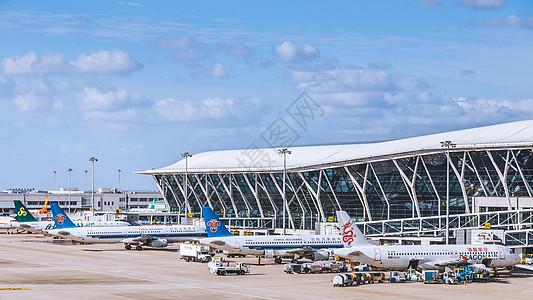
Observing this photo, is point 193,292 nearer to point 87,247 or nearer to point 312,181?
point 87,247

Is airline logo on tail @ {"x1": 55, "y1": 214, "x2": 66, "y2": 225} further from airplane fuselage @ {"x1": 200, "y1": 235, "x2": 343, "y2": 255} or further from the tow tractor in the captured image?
the tow tractor

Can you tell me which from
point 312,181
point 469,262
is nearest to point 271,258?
point 469,262

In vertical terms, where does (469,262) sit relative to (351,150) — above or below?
below

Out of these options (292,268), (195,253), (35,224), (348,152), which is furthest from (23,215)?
(292,268)

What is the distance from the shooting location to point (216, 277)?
72000mm

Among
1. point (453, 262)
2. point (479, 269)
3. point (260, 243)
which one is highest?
point (260, 243)

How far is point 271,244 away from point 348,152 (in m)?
53.8

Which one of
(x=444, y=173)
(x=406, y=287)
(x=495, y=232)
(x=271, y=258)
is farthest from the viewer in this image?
(x=444, y=173)

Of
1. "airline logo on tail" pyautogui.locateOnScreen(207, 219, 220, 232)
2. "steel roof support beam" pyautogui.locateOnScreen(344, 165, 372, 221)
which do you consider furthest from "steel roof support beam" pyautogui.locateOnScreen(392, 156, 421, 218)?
"airline logo on tail" pyautogui.locateOnScreen(207, 219, 220, 232)

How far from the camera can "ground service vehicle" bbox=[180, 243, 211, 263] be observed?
3531 inches

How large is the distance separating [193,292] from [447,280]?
23.1 m

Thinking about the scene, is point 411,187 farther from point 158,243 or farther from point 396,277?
point 396,277

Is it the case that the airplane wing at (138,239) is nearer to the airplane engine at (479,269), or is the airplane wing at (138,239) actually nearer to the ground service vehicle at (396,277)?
the ground service vehicle at (396,277)

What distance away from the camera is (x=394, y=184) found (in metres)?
119
